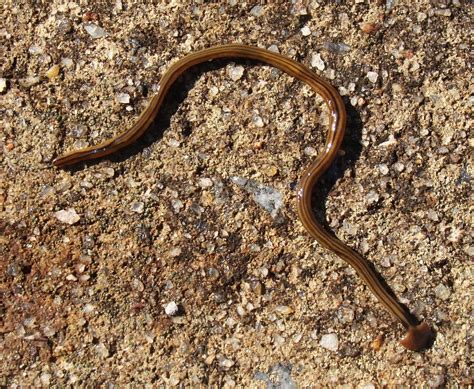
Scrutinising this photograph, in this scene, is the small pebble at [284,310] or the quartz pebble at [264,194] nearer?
the small pebble at [284,310]

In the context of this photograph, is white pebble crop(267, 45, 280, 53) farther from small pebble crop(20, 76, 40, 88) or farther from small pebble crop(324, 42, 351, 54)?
small pebble crop(20, 76, 40, 88)

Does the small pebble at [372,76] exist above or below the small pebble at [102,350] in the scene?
above

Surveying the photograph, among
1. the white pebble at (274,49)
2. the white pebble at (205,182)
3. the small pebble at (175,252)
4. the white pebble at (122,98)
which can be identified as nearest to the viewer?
the small pebble at (175,252)

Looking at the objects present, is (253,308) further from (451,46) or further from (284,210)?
(451,46)

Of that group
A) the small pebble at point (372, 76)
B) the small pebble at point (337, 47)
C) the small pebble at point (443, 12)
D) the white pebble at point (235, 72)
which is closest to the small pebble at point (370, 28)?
the small pebble at point (337, 47)

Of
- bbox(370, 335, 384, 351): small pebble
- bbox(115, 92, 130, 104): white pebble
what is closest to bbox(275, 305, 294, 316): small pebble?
bbox(370, 335, 384, 351): small pebble

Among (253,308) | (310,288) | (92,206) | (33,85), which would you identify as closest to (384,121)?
(310,288)

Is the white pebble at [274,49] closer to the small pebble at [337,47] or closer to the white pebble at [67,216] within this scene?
the small pebble at [337,47]
